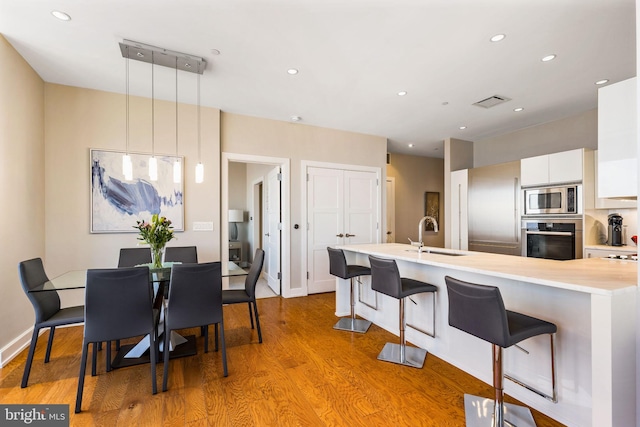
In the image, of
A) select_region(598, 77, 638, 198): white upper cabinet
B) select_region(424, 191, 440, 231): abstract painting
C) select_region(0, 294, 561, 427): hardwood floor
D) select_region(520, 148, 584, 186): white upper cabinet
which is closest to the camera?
select_region(598, 77, 638, 198): white upper cabinet

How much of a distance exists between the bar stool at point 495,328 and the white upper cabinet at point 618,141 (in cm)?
93

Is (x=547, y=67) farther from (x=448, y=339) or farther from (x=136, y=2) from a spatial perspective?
(x=136, y=2)

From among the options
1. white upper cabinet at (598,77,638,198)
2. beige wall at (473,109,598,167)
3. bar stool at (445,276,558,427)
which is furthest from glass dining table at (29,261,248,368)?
beige wall at (473,109,598,167)

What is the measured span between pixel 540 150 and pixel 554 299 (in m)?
3.71

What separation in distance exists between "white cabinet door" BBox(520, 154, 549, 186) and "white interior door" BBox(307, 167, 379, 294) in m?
2.20

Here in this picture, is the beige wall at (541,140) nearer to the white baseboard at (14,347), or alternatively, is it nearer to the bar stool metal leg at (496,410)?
the bar stool metal leg at (496,410)

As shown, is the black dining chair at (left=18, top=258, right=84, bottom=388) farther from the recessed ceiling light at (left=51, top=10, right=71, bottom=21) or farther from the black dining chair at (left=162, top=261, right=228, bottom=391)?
the recessed ceiling light at (left=51, top=10, right=71, bottom=21)

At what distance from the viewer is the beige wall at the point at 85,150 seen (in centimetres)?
323

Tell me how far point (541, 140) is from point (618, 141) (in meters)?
3.37

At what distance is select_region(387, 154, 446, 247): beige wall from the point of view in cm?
659

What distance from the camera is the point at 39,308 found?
7.08 ft

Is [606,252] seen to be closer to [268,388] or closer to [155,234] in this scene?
[268,388]


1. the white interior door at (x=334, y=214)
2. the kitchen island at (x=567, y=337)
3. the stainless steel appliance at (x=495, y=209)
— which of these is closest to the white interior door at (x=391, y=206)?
the white interior door at (x=334, y=214)

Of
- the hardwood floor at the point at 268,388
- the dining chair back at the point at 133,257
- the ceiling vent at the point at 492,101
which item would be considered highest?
the ceiling vent at the point at 492,101
